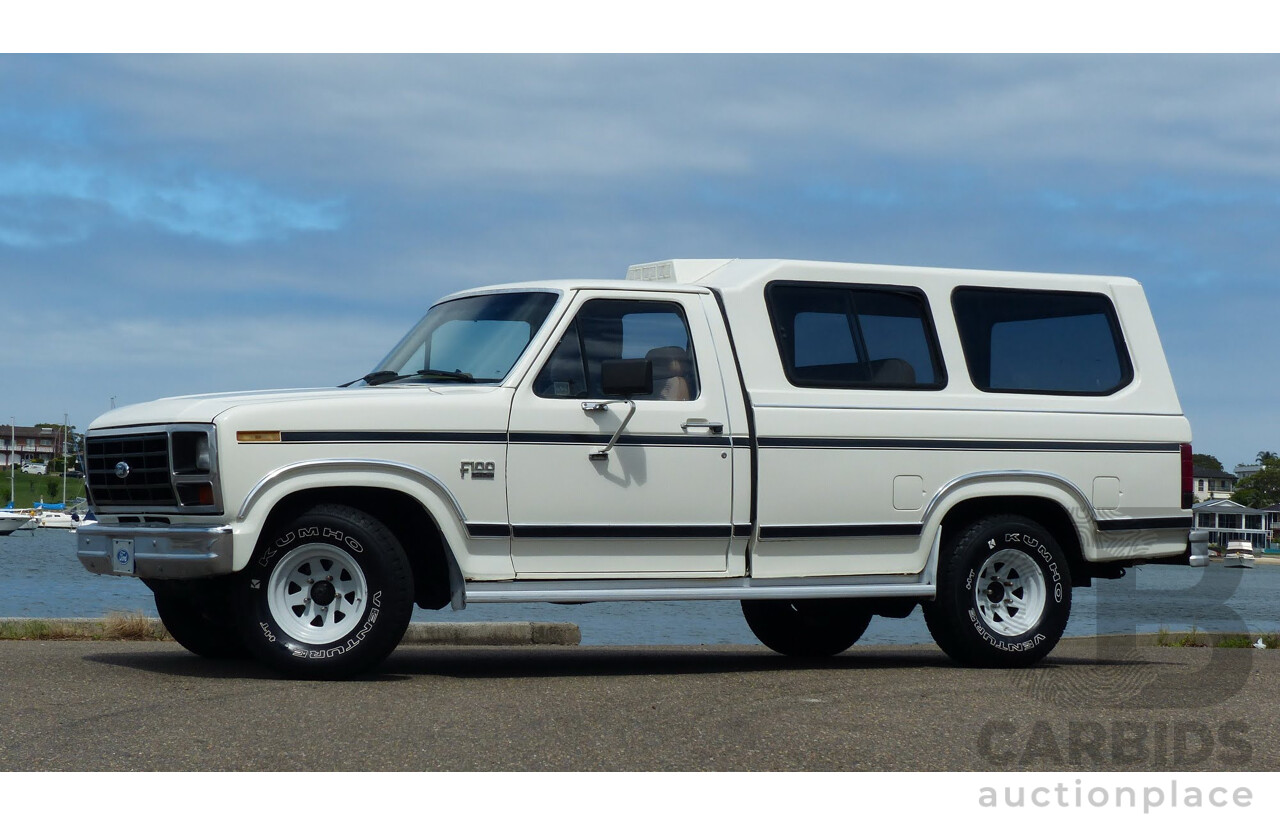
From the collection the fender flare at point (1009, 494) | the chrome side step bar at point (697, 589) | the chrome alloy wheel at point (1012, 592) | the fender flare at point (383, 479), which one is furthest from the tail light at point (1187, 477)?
the fender flare at point (383, 479)

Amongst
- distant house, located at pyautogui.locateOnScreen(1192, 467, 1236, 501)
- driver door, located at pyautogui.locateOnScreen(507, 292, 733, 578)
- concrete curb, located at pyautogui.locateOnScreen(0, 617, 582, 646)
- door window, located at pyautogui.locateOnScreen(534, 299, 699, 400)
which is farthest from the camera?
distant house, located at pyautogui.locateOnScreen(1192, 467, 1236, 501)

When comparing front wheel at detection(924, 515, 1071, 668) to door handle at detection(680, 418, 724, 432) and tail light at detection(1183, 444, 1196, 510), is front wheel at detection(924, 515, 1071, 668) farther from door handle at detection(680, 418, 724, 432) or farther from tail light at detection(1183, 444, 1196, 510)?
door handle at detection(680, 418, 724, 432)

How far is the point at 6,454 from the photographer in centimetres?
18838

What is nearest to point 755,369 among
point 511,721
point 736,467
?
point 736,467

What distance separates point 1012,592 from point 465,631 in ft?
13.8

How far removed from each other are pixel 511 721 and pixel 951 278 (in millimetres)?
4877

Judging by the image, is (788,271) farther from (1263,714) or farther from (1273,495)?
(1273,495)

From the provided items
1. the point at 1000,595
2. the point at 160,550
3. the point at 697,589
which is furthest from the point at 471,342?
the point at 1000,595

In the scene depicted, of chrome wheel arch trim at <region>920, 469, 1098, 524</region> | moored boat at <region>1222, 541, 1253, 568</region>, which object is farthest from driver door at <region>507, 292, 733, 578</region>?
moored boat at <region>1222, 541, 1253, 568</region>

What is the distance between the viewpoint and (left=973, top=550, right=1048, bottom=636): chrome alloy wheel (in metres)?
10.5

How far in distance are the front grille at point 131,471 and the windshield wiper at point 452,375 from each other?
5.29ft

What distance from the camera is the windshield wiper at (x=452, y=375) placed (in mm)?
9484

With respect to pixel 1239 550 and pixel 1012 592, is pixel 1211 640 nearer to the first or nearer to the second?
pixel 1239 550

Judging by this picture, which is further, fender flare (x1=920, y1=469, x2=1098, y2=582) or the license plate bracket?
fender flare (x1=920, y1=469, x2=1098, y2=582)
